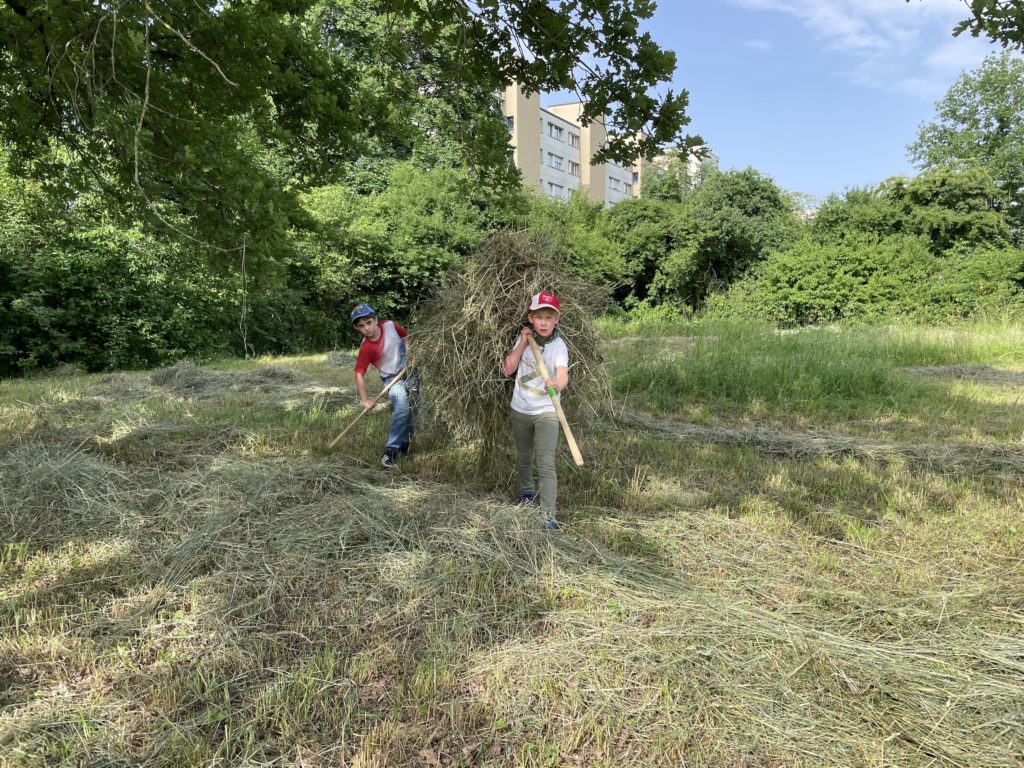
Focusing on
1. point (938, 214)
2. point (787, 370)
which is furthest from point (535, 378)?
point (938, 214)

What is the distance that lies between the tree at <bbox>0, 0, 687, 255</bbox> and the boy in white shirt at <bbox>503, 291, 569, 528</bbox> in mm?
1575

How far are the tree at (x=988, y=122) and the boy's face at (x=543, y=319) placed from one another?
109 feet

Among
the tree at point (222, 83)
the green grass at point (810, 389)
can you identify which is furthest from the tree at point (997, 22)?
the green grass at point (810, 389)

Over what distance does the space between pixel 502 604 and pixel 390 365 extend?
334cm

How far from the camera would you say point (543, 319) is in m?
4.10

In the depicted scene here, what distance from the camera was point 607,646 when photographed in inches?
101

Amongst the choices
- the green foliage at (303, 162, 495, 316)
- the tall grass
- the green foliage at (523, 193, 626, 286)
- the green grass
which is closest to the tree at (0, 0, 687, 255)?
the tall grass

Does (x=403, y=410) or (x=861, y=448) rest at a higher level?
(x=403, y=410)

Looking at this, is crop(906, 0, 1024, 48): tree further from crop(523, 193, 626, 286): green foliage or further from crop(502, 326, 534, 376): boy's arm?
crop(523, 193, 626, 286): green foliage

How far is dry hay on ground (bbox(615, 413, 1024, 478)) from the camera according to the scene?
204 inches

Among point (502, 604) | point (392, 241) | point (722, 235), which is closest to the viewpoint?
point (502, 604)

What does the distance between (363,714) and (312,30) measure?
23.7 feet

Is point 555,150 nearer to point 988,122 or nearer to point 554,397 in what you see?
point 988,122

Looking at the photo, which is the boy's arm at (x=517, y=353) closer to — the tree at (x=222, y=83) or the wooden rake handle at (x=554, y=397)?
the wooden rake handle at (x=554, y=397)
